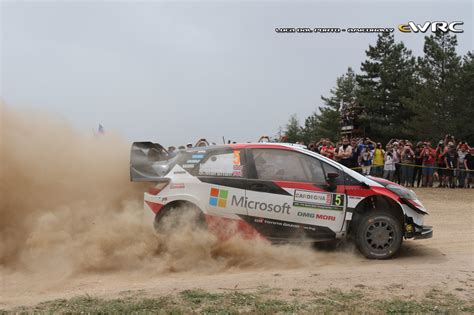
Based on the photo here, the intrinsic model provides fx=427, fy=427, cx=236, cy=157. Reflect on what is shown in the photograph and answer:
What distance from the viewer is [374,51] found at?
40.2 meters

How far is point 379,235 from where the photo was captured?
630 cm

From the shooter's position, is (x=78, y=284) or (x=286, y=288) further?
(x=78, y=284)

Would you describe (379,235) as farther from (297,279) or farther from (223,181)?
(223,181)

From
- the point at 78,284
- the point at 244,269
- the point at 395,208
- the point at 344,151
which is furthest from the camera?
the point at 344,151

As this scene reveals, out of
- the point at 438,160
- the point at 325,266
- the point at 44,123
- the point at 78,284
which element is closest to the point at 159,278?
the point at 78,284

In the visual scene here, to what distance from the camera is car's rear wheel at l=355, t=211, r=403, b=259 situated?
246 inches

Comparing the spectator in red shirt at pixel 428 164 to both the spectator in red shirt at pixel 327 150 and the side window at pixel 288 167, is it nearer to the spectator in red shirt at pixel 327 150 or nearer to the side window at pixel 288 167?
the spectator in red shirt at pixel 327 150

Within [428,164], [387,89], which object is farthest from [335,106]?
[428,164]

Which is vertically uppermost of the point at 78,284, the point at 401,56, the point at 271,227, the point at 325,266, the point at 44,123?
the point at 401,56

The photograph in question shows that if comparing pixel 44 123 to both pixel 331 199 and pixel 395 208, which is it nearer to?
pixel 331 199

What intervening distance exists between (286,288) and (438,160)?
12.9 meters

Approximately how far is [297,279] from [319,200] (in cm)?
135

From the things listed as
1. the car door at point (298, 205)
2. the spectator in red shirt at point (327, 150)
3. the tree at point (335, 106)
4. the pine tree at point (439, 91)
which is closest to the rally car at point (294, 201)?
the car door at point (298, 205)

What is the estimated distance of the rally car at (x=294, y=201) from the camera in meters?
6.31
